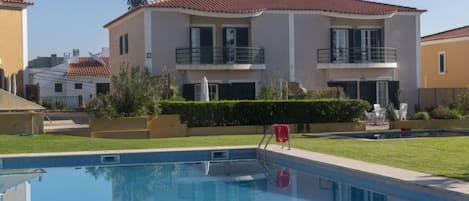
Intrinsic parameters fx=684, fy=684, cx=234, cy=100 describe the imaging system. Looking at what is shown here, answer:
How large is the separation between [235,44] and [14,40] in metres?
11.5

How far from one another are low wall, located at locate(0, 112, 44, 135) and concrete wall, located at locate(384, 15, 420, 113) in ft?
70.9

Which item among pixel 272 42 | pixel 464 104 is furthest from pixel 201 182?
pixel 272 42

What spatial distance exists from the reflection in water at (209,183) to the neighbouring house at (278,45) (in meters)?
16.4

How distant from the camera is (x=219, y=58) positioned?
3581 cm

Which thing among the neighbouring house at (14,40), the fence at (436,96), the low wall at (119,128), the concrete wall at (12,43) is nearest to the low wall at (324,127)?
the low wall at (119,128)

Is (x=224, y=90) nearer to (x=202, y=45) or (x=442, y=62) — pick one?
(x=202, y=45)

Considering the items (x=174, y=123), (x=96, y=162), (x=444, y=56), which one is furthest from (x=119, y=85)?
(x=444, y=56)

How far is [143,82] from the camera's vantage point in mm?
26625

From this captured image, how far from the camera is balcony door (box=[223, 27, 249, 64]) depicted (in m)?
36.0

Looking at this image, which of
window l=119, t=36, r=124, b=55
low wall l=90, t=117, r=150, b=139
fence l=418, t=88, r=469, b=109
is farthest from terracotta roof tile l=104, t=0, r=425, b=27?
low wall l=90, t=117, r=150, b=139

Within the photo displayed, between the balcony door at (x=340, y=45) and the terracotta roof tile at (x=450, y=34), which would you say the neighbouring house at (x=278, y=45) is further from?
the terracotta roof tile at (x=450, y=34)

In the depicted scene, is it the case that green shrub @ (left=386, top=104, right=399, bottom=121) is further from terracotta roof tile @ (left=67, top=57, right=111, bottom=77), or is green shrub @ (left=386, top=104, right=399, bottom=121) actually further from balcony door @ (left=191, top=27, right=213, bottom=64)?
terracotta roof tile @ (left=67, top=57, right=111, bottom=77)

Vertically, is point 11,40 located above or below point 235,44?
above

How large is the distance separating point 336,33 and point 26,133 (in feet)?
64.0
